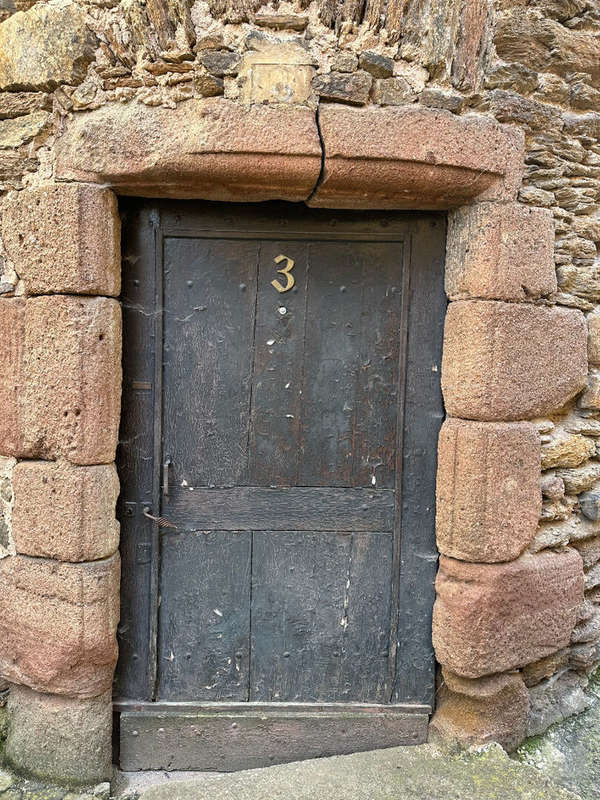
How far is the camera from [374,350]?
2.16 m

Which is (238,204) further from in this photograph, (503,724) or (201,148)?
(503,724)

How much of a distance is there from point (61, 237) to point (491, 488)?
6.07 ft

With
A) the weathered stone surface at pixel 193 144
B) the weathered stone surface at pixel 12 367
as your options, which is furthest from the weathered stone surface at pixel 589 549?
the weathered stone surface at pixel 12 367

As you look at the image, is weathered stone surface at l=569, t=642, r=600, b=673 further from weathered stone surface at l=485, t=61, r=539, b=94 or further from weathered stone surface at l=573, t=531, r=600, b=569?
weathered stone surface at l=485, t=61, r=539, b=94

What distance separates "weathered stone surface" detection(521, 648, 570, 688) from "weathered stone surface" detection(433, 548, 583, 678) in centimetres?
8

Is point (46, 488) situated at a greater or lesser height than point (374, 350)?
lesser

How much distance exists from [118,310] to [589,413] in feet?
6.41

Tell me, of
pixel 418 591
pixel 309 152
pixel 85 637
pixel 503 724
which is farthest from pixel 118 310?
pixel 503 724

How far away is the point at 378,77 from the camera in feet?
6.20

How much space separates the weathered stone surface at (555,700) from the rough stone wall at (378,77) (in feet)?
0.35

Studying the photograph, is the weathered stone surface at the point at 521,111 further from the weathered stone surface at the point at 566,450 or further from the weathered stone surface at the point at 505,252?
the weathered stone surface at the point at 566,450

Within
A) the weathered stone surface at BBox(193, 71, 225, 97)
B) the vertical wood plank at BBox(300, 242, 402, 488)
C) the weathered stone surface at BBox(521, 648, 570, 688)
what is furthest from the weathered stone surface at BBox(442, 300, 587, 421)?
the weathered stone surface at BBox(193, 71, 225, 97)

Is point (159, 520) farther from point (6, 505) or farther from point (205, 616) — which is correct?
point (6, 505)

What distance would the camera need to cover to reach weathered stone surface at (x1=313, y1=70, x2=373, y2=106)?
186 cm
